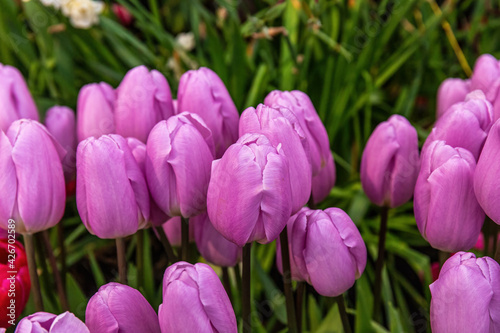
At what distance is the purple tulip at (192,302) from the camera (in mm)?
→ 499

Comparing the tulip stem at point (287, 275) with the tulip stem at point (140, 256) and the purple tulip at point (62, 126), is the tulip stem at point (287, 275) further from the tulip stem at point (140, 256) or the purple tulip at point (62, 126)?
the purple tulip at point (62, 126)

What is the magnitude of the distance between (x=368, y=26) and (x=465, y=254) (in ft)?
2.82

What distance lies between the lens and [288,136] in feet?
1.84

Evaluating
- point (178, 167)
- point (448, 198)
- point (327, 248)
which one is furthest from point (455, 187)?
point (178, 167)

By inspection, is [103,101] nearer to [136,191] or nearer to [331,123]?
[136,191]

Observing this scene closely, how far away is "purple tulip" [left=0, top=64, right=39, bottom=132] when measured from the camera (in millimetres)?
767

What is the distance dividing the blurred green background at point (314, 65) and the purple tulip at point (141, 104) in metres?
0.39

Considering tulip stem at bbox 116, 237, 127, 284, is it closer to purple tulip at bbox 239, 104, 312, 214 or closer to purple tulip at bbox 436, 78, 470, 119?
purple tulip at bbox 239, 104, 312, 214

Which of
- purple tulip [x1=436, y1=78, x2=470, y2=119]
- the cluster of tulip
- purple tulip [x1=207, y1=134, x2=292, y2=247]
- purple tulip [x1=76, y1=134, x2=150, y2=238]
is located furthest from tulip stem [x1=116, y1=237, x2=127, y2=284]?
purple tulip [x1=436, y1=78, x2=470, y2=119]

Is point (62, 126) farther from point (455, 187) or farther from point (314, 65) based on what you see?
point (314, 65)

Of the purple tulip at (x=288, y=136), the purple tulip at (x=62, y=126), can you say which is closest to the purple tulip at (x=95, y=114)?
the purple tulip at (x=62, y=126)

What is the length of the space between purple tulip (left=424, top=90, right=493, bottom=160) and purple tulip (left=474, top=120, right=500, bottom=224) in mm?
61

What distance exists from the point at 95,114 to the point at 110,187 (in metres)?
0.24

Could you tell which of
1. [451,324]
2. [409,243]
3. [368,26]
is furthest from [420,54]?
[451,324]
